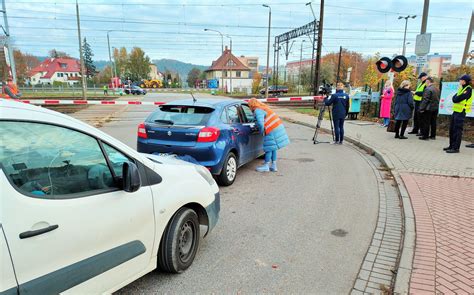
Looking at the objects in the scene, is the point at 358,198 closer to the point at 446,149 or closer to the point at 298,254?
the point at 298,254

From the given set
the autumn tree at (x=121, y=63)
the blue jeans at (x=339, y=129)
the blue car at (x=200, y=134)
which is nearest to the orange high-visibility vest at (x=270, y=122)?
the blue car at (x=200, y=134)

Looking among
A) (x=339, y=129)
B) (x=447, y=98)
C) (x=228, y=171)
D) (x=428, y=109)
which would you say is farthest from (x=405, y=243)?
(x=447, y=98)

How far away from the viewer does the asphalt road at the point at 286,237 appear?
3.14 metres

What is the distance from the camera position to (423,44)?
37.4 feet

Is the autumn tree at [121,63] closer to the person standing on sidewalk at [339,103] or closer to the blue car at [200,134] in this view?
the person standing on sidewalk at [339,103]

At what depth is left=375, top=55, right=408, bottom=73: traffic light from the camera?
12445mm

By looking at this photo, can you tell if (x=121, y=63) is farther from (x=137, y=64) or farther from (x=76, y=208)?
(x=76, y=208)

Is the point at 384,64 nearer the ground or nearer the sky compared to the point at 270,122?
nearer the sky

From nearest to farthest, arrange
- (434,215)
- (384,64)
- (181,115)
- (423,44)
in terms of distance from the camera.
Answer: (434,215) < (181,115) < (423,44) < (384,64)

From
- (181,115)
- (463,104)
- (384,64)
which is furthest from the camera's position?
(384,64)

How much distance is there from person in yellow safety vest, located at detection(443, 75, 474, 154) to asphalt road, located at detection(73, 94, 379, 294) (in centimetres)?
300

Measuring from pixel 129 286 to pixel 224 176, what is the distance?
10.3ft

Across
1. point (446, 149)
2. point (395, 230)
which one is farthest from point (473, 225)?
point (446, 149)

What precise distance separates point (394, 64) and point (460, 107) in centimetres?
505
